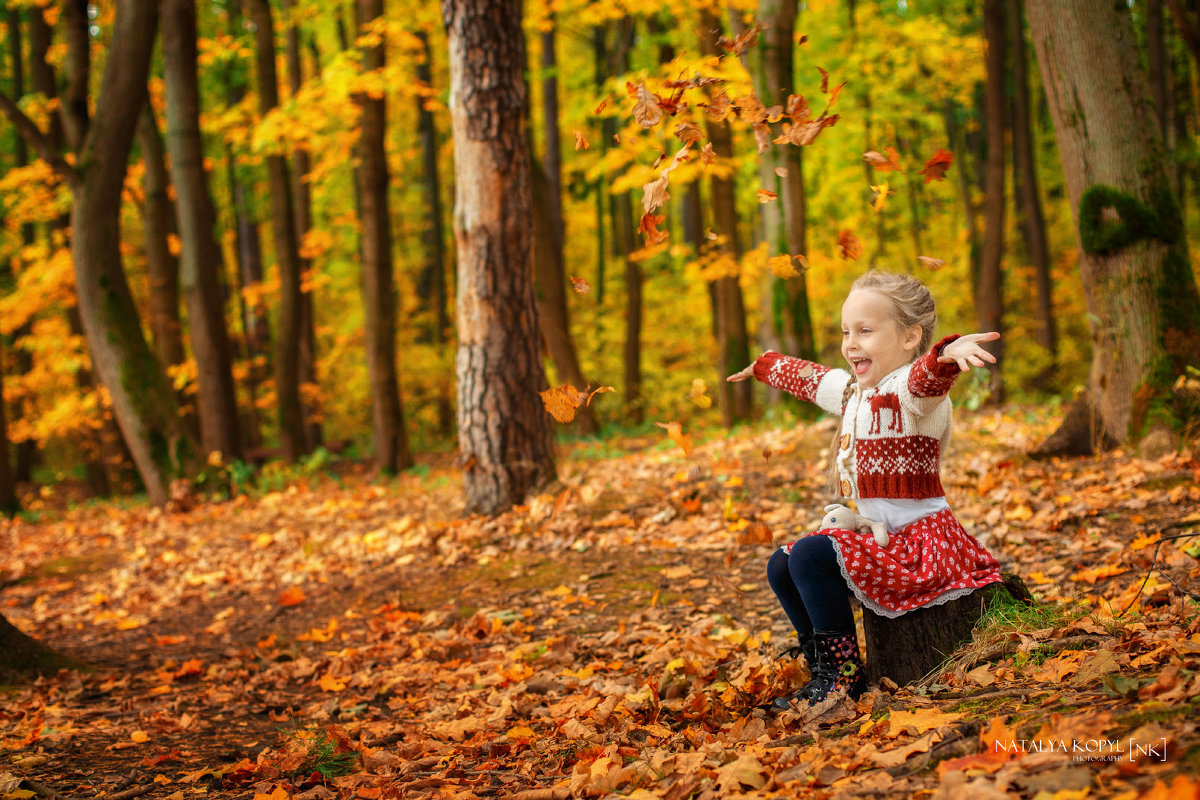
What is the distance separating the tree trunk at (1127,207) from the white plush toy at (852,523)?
3.57 metres

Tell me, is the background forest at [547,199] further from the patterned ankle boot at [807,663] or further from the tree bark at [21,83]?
the patterned ankle boot at [807,663]

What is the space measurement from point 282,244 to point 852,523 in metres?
12.0

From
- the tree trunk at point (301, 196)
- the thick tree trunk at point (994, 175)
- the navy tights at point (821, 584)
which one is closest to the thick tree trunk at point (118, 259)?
the tree trunk at point (301, 196)

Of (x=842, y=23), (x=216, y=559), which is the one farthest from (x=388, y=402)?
(x=842, y=23)

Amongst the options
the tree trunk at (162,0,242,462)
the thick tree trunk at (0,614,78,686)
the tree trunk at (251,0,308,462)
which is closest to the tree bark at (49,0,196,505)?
the tree trunk at (162,0,242,462)

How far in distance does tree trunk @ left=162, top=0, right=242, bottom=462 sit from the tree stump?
10033 mm

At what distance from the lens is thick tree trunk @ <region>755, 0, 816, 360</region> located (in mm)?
9469

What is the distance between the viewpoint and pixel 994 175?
12.0 meters

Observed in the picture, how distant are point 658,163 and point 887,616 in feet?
5.82

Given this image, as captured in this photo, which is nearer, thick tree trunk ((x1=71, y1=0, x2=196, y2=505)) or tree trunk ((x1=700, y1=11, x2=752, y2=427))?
thick tree trunk ((x1=71, y1=0, x2=196, y2=505))

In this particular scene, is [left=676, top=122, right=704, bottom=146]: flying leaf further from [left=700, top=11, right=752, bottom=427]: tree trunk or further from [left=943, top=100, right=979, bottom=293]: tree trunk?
[left=943, top=100, right=979, bottom=293]: tree trunk

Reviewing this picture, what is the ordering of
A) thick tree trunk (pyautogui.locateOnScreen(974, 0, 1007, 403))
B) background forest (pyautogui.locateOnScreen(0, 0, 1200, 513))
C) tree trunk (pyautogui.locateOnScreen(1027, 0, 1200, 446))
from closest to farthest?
tree trunk (pyautogui.locateOnScreen(1027, 0, 1200, 446)) → background forest (pyautogui.locateOnScreen(0, 0, 1200, 513)) → thick tree trunk (pyautogui.locateOnScreen(974, 0, 1007, 403))

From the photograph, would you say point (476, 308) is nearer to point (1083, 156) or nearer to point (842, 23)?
point (1083, 156)

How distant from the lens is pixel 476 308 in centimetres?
596
